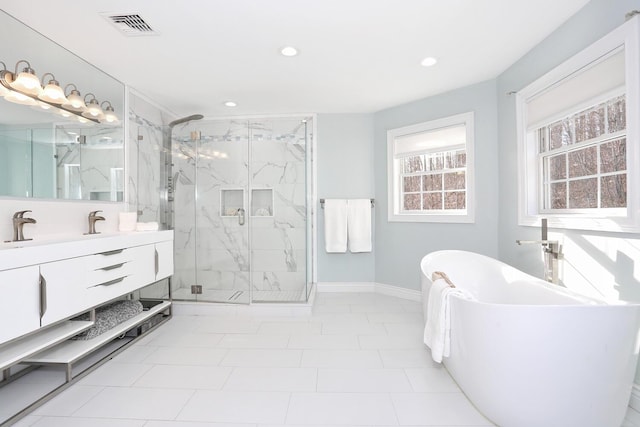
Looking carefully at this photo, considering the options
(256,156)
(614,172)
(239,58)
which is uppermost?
(239,58)

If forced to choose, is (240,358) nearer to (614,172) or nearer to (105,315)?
(105,315)

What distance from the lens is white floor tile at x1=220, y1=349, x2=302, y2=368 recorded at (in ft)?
6.82

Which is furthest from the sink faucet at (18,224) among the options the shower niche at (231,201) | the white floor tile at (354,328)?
the white floor tile at (354,328)

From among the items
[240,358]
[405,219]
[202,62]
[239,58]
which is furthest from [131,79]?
[405,219]

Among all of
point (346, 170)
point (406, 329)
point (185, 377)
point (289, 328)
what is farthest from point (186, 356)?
point (346, 170)

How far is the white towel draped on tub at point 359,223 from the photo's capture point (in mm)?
3807

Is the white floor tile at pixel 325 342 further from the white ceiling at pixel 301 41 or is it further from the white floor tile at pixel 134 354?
the white ceiling at pixel 301 41

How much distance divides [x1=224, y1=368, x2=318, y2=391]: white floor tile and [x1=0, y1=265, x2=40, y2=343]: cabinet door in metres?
1.08

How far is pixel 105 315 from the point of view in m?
2.30

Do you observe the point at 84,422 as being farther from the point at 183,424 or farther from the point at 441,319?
the point at 441,319

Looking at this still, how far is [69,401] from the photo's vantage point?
66.3 inches

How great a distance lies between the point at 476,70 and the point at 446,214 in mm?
1448

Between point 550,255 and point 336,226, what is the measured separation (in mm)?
2203

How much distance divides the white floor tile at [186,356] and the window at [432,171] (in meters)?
2.47
